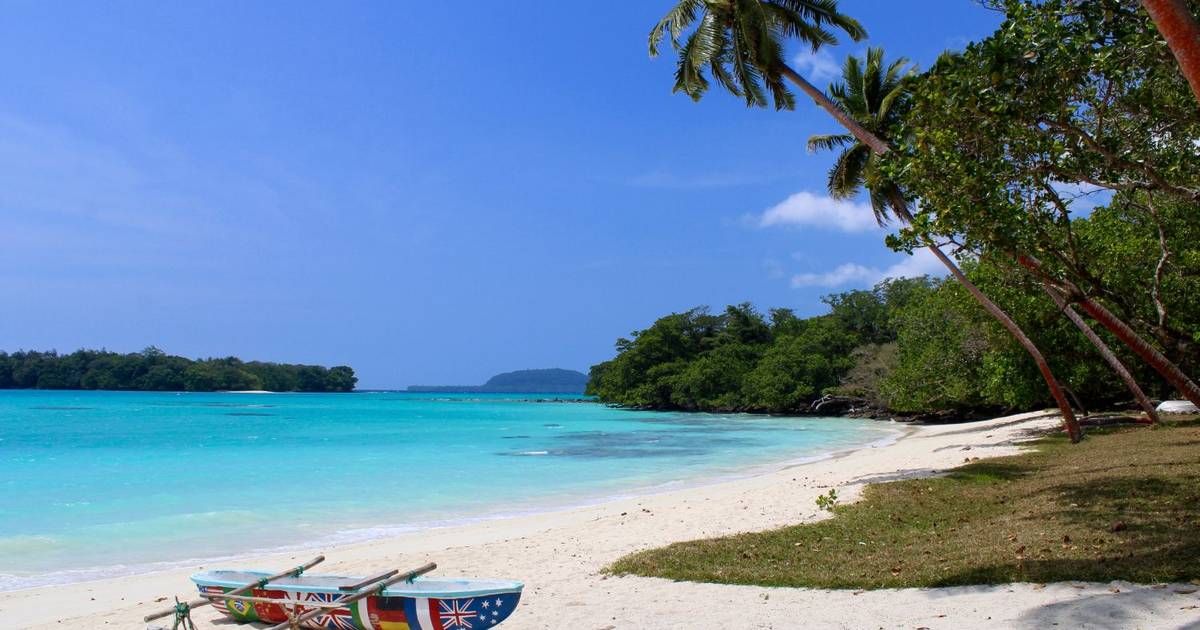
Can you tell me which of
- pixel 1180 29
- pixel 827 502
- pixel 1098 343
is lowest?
pixel 827 502

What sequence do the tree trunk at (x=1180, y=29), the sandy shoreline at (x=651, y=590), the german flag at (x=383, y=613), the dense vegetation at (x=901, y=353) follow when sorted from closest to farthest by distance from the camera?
the tree trunk at (x=1180, y=29) < the sandy shoreline at (x=651, y=590) < the german flag at (x=383, y=613) < the dense vegetation at (x=901, y=353)

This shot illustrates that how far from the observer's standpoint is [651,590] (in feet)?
23.0

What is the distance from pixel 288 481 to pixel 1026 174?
64.0ft

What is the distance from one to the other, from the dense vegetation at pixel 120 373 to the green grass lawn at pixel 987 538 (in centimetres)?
15405

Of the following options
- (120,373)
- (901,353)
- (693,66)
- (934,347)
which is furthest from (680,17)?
(120,373)

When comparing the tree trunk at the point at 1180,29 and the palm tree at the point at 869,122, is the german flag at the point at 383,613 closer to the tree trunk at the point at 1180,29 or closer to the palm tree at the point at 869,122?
the tree trunk at the point at 1180,29

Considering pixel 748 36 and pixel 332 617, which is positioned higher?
pixel 748 36

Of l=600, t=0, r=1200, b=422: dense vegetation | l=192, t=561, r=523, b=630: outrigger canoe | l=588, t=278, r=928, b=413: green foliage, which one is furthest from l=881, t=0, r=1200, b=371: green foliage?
l=588, t=278, r=928, b=413: green foliage

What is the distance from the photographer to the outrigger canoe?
5.60 meters

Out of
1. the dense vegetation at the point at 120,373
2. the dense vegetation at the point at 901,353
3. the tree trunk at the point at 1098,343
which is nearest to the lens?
the tree trunk at the point at 1098,343

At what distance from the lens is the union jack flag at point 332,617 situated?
19.7ft

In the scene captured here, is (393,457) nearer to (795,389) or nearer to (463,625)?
(463,625)

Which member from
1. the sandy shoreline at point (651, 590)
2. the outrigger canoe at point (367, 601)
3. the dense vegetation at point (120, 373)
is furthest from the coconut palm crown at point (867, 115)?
the dense vegetation at point (120, 373)

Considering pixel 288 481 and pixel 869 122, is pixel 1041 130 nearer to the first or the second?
pixel 869 122
